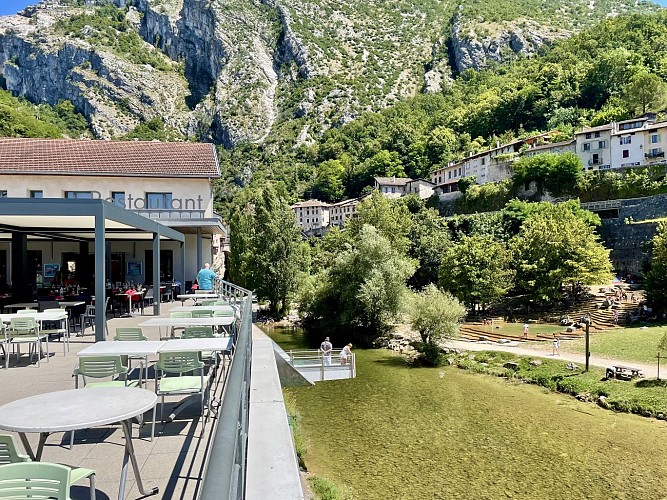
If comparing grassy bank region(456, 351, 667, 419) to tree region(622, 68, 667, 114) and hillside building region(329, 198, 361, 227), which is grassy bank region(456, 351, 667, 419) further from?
hillside building region(329, 198, 361, 227)

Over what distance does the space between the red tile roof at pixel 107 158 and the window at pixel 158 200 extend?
3.72 ft

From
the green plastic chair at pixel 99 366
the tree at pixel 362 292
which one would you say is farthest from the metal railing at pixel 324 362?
the green plastic chair at pixel 99 366

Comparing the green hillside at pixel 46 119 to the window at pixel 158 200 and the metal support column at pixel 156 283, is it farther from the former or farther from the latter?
the metal support column at pixel 156 283

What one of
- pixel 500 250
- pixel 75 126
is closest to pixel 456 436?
pixel 500 250

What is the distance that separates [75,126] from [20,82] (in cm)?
3444

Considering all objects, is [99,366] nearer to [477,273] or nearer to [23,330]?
[23,330]

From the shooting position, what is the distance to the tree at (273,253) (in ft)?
125

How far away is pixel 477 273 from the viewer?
37531mm

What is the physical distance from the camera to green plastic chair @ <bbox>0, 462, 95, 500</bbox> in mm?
2305

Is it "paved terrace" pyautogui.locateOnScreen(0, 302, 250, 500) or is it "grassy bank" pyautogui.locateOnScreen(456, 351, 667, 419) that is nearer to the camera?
"paved terrace" pyautogui.locateOnScreen(0, 302, 250, 500)

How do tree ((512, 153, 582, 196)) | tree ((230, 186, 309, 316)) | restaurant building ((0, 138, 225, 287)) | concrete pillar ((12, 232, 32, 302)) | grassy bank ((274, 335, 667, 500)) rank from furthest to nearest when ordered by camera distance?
1. tree ((512, 153, 582, 196))
2. tree ((230, 186, 309, 316))
3. restaurant building ((0, 138, 225, 287))
4. concrete pillar ((12, 232, 32, 302))
5. grassy bank ((274, 335, 667, 500))

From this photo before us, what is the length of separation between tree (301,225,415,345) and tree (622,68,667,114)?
56.4 metres

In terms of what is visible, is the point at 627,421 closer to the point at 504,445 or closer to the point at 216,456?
the point at 504,445

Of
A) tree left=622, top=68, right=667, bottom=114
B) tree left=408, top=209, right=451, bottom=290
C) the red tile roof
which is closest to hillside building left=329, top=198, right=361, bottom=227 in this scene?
tree left=408, top=209, right=451, bottom=290
